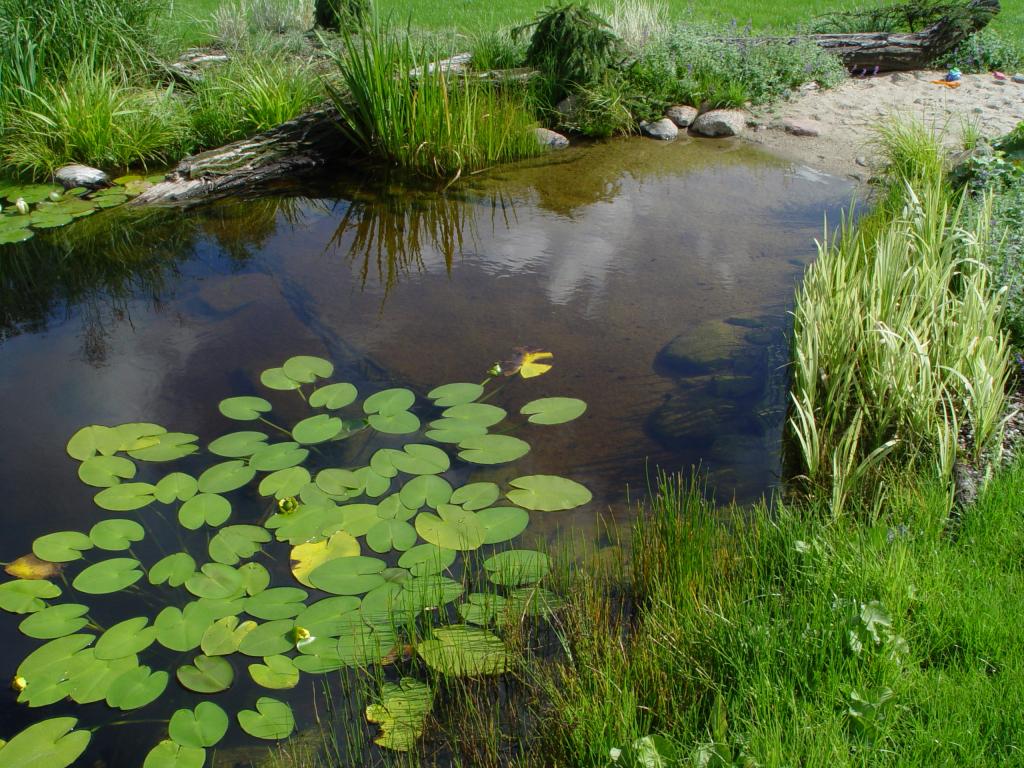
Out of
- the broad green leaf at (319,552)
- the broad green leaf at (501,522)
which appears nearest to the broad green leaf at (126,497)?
the broad green leaf at (319,552)

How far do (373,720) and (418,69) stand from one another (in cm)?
592

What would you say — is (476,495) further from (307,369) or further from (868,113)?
(868,113)

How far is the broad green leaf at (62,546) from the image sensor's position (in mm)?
2984

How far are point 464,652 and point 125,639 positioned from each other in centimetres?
111

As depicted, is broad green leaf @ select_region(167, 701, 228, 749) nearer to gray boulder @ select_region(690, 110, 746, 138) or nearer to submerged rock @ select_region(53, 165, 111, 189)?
submerged rock @ select_region(53, 165, 111, 189)

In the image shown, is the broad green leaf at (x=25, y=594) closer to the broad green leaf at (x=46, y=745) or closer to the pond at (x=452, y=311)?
the pond at (x=452, y=311)

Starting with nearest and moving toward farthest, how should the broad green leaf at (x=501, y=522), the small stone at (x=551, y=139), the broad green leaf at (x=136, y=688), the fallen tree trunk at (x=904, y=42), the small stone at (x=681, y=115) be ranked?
1. the broad green leaf at (x=136, y=688)
2. the broad green leaf at (x=501, y=522)
3. the small stone at (x=551, y=139)
4. the small stone at (x=681, y=115)
5. the fallen tree trunk at (x=904, y=42)

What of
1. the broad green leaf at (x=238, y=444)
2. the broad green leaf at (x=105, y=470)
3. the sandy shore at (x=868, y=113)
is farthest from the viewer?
the sandy shore at (x=868, y=113)

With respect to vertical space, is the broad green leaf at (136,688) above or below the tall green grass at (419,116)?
below

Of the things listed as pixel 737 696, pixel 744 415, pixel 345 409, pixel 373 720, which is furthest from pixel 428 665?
pixel 744 415

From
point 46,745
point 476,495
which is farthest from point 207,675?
point 476,495

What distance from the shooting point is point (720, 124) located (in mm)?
7840

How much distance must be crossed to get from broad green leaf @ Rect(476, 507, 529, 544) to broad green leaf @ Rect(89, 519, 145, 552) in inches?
51.6

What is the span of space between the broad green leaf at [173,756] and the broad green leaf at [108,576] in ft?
2.37
